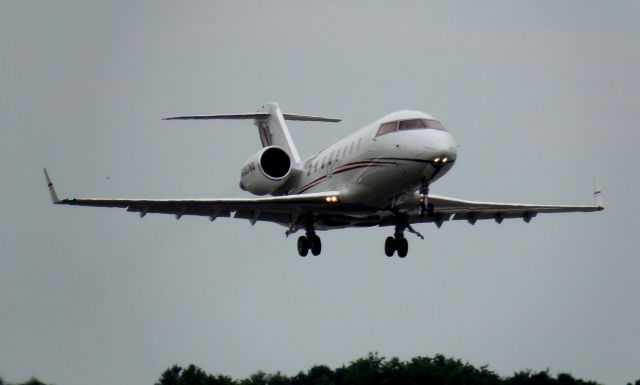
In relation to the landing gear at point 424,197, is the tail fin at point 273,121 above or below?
above

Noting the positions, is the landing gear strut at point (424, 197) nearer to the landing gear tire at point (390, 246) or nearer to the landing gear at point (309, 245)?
the landing gear tire at point (390, 246)

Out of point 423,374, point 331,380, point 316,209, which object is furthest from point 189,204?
point 331,380

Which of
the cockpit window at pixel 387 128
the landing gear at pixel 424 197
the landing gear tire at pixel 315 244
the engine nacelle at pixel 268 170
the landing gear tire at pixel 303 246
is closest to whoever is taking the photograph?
the landing gear at pixel 424 197

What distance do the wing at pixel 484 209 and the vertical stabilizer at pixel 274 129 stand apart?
5421 mm

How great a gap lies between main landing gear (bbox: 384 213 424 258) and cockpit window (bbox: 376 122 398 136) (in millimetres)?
2867

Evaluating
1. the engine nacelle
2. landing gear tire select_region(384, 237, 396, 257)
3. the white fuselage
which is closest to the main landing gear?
Result: landing gear tire select_region(384, 237, 396, 257)

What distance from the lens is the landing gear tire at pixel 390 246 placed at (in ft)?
152

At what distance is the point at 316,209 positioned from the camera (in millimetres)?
45969

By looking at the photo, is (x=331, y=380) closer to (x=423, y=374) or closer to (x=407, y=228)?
(x=423, y=374)

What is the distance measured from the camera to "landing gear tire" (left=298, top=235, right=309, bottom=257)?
4706 centimetres

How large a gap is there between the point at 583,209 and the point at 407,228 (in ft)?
18.6

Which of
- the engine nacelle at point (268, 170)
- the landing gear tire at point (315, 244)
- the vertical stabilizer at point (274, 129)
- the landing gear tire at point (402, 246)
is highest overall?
the vertical stabilizer at point (274, 129)

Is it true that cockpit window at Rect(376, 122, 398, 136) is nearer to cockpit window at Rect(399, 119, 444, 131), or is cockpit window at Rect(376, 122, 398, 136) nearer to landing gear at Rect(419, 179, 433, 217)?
cockpit window at Rect(399, 119, 444, 131)

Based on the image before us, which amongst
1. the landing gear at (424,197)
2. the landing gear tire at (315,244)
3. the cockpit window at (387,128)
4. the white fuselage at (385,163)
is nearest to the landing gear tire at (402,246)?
the white fuselage at (385,163)
